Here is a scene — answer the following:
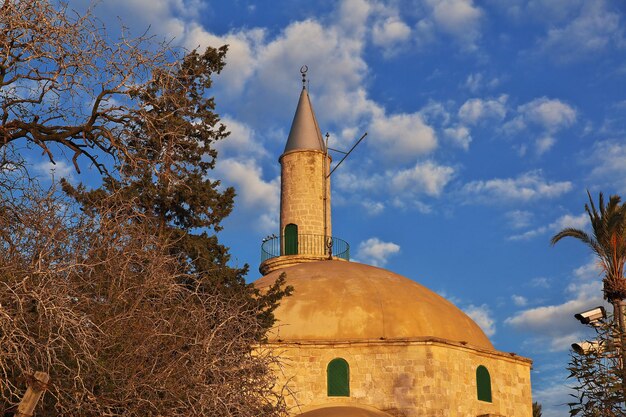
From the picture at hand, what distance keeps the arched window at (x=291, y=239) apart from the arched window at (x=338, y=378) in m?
7.86

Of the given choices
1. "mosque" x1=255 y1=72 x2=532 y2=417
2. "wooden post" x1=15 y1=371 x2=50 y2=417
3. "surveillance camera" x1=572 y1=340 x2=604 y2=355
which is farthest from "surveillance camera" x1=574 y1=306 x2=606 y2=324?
"wooden post" x1=15 y1=371 x2=50 y2=417

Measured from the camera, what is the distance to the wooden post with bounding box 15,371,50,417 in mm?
7262

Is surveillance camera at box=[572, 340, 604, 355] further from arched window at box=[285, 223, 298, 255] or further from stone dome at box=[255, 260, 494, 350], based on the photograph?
arched window at box=[285, 223, 298, 255]

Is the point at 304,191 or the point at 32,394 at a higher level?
the point at 304,191

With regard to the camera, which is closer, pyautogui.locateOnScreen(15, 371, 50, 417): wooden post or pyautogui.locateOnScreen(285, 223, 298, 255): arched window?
pyautogui.locateOnScreen(15, 371, 50, 417): wooden post

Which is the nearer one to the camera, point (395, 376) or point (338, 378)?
point (395, 376)

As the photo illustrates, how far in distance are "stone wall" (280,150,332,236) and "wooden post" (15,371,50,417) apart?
24126 millimetres

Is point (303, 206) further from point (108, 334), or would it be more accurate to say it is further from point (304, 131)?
point (108, 334)

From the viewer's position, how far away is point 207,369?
9789mm

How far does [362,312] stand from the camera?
25.0 metres

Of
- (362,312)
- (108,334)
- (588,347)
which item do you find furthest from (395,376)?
(108,334)

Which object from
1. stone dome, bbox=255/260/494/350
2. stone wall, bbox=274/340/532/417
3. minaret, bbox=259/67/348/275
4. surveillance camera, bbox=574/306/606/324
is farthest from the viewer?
minaret, bbox=259/67/348/275

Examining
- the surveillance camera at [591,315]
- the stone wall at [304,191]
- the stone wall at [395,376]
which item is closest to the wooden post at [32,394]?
the surveillance camera at [591,315]

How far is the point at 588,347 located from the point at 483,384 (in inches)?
324
